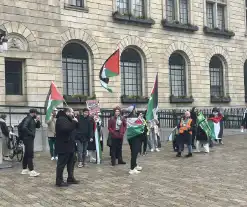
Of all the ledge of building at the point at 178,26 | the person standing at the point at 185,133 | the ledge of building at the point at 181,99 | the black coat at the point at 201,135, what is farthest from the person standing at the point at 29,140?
the ledge of building at the point at 178,26

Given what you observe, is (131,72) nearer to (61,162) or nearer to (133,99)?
(133,99)

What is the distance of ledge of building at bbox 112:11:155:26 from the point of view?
2194 cm

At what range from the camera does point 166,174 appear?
1045 centimetres

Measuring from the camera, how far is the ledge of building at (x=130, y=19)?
72.0ft

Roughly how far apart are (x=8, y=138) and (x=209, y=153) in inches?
279

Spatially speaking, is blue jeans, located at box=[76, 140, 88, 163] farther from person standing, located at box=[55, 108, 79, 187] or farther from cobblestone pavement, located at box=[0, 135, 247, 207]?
person standing, located at box=[55, 108, 79, 187]

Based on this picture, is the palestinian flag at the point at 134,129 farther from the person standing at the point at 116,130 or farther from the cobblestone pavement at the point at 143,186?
the person standing at the point at 116,130

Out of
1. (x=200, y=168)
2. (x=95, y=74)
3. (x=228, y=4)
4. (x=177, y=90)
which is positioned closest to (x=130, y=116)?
(x=200, y=168)

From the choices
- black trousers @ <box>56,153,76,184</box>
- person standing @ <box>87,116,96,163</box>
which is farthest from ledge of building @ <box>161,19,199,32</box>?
black trousers @ <box>56,153,76,184</box>

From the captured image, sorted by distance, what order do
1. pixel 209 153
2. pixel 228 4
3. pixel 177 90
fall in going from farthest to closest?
pixel 228 4 < pixel 177 90 < pixel 209 153

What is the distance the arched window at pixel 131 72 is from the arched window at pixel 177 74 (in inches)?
104

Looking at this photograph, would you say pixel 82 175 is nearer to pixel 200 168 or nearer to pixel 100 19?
pixel 200 168

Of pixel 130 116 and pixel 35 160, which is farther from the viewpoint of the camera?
pixel 35 160

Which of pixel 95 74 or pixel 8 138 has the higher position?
pixel 95 74
